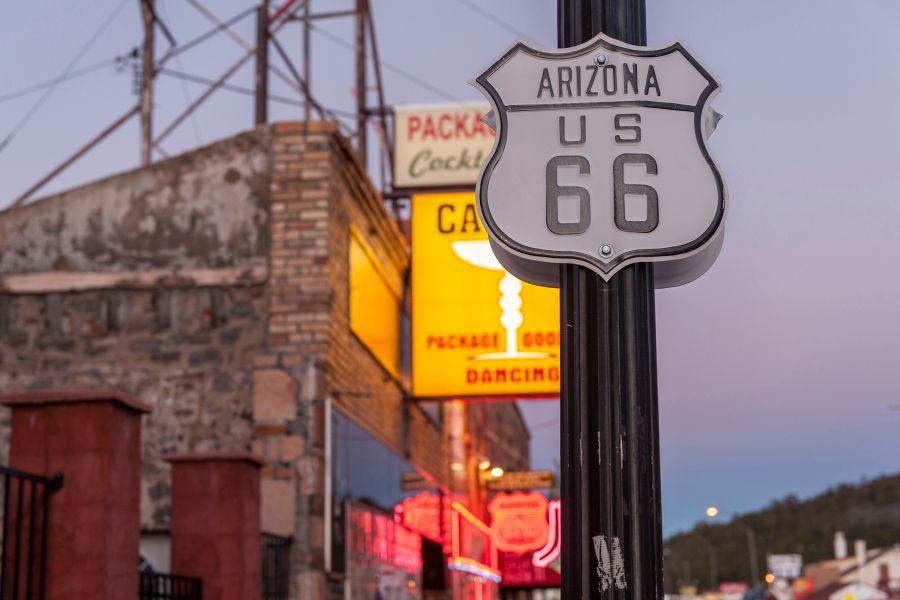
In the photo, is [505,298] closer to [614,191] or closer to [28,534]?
[28,534]

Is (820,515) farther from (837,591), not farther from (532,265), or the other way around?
(532,265)

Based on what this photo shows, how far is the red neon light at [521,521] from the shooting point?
24609mm

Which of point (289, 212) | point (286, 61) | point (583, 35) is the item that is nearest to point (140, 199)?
point (289, 212)

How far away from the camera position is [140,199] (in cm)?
1338

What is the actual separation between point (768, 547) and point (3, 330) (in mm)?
144895

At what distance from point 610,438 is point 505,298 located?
12.0 meters

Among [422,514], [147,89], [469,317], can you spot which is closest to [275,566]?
[469,317]

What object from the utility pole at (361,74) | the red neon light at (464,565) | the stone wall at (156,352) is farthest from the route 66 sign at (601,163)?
the utility pole at (361,74)

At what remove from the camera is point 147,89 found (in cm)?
2162

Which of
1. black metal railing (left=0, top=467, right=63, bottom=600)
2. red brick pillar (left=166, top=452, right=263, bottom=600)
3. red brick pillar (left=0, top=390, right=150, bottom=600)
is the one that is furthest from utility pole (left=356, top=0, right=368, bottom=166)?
black metal railing (left=0, top=467, right=63, bottom=600)

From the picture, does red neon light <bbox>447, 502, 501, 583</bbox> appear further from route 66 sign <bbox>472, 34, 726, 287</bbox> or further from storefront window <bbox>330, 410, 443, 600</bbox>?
route 66 sign <bbox>472, 34, 726, 287</bbox>

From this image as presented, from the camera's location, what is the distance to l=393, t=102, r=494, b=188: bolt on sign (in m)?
15.7

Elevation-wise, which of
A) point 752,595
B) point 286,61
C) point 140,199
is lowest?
point 752,595

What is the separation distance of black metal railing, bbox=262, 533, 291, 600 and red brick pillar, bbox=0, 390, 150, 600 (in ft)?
14.0
